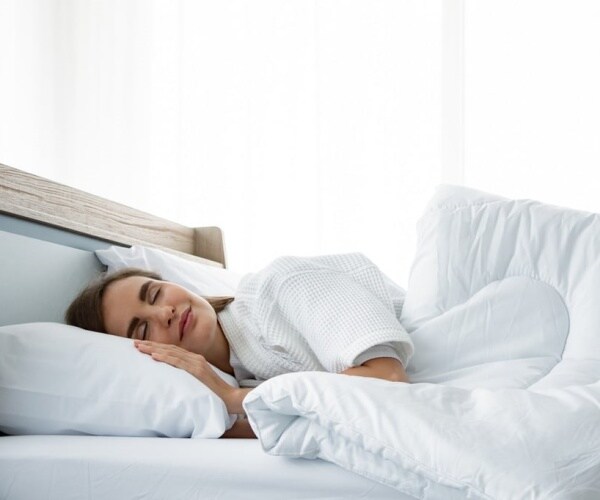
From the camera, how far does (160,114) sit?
3.22 m

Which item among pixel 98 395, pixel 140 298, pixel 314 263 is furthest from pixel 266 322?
pixel 98 395

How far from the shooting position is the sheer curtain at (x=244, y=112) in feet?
9.66

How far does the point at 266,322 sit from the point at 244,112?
1.90 m

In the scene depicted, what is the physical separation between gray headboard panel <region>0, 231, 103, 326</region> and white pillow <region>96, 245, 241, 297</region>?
0.22 feet

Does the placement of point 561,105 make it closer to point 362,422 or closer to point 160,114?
point 160,114

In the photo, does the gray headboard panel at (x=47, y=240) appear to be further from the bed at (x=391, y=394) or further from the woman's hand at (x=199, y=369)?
the woman's hand at (x=199, y=369)

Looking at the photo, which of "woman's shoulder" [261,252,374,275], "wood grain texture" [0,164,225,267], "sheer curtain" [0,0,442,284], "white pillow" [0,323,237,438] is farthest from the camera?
"sheer curtain" [0,0,442,284]

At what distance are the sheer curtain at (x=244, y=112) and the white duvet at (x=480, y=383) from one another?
4.73 feet

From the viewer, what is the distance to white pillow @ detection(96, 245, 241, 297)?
177cm

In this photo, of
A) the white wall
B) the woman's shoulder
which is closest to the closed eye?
the woman's shoulder

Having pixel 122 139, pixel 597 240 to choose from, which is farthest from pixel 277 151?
pixel 597 240

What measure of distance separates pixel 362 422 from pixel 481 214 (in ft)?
2.33

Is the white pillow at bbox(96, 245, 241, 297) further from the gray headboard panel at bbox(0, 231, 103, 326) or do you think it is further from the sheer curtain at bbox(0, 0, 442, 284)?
the sheer curtain at bbox(0, 0, 442, 284)

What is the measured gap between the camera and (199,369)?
3.98 ft
